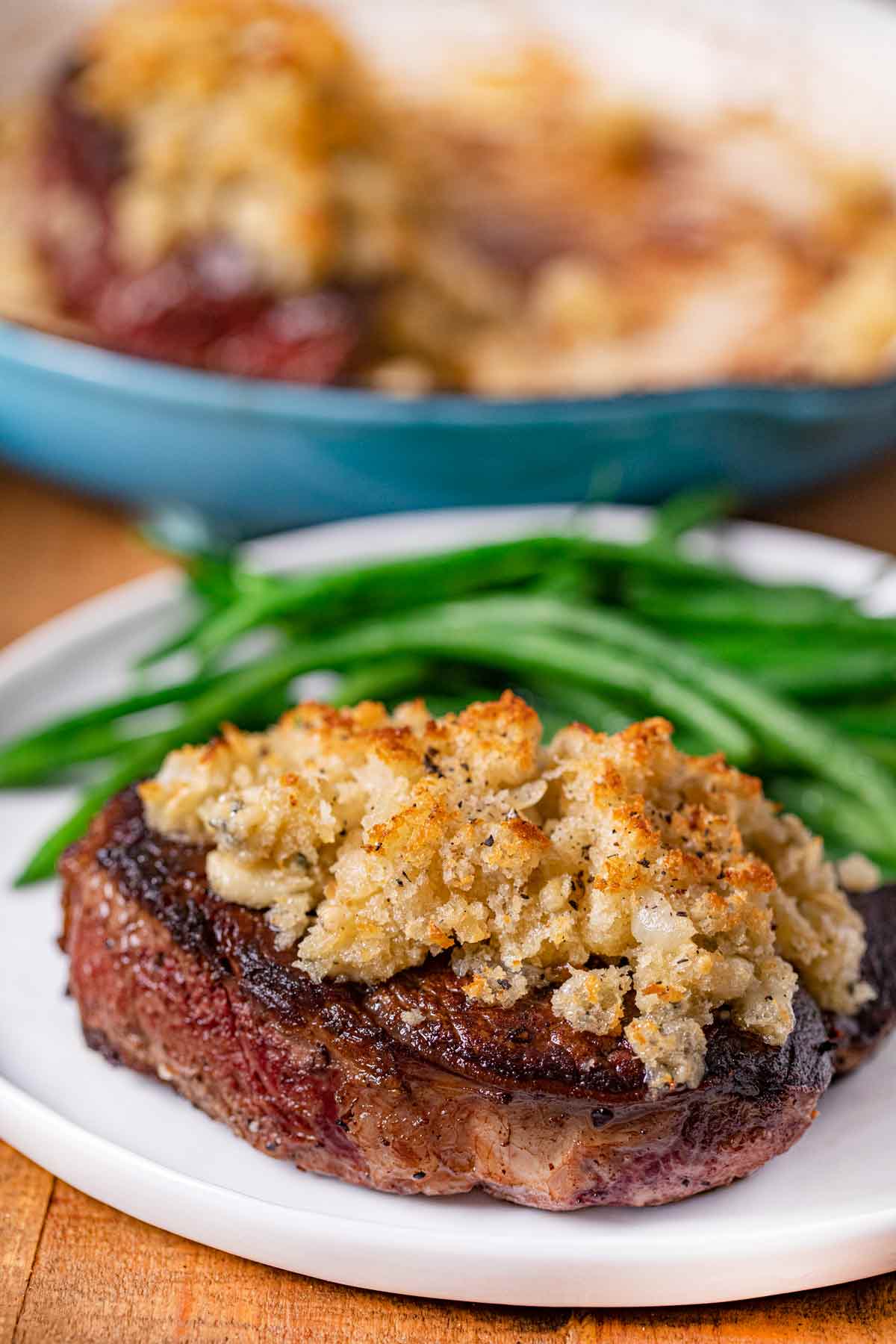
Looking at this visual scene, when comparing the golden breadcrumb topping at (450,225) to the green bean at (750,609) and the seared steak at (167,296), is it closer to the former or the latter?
the seared steak at (167,296)

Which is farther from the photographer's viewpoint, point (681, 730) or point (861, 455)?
point (861, 455)

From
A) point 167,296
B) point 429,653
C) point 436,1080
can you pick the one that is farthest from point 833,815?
point 167,296

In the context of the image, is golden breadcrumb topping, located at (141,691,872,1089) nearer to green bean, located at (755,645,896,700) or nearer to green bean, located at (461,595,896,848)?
green bean, located at (461,595,896,848)

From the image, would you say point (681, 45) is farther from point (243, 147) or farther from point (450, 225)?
point (243, 147)

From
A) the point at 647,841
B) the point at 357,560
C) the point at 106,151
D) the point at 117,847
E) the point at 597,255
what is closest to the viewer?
the point at 647,841

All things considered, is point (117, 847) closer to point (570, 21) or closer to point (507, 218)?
point (507, 218)

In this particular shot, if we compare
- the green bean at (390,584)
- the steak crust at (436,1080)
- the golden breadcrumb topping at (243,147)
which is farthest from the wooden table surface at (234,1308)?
the golden breadcrumb topping at (243,147)

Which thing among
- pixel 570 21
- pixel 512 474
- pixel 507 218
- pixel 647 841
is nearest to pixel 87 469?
pixel 512 474

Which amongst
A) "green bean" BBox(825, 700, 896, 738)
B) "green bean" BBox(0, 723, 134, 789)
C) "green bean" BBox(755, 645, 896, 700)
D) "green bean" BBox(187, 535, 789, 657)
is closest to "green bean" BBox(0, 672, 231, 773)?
"green bean" BBox(0, 723, 134, 789)
